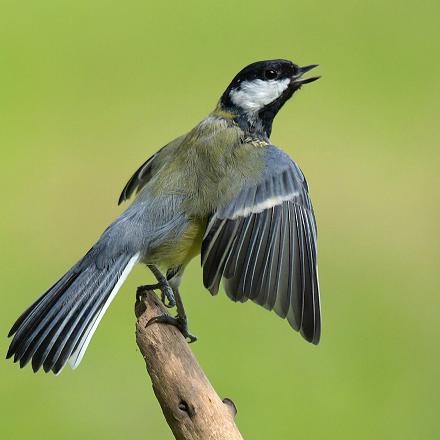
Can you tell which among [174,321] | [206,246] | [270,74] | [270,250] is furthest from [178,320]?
[270,74]

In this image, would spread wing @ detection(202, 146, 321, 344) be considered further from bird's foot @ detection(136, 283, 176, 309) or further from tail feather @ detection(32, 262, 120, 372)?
tail feather @ detection(32, 262, 120, 372)

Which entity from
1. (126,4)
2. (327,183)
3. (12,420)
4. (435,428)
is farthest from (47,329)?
(126,4)

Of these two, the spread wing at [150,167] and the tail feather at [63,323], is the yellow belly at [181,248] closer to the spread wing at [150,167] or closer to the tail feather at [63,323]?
the tail feather at [63,323]

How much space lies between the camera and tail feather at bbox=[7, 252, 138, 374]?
3625 millimetres

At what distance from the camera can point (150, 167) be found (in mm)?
4719

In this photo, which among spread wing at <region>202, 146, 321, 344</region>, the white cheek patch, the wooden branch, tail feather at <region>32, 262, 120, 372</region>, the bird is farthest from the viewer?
the white cheek patch

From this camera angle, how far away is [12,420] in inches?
244

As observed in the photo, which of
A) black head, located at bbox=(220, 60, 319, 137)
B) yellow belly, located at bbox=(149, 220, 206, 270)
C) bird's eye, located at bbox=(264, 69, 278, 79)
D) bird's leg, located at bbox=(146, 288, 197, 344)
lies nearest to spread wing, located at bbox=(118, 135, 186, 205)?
black head, located at bbox=(220, 60, 319, 137)

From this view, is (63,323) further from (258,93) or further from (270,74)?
(270,74)

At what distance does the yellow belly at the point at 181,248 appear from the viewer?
13.3 ft

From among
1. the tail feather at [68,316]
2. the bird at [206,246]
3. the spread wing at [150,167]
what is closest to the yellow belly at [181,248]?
the bird at [206,246]

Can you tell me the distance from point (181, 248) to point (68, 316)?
0.51 m

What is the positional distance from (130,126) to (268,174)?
16.7ft

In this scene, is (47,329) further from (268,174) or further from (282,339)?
(282,339)
